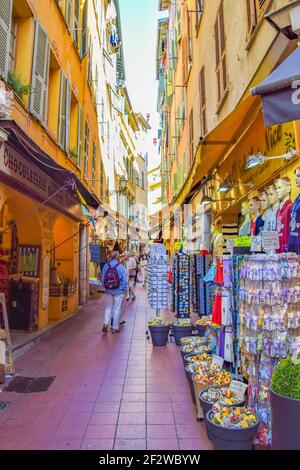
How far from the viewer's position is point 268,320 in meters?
3.48

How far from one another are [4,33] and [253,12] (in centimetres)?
445

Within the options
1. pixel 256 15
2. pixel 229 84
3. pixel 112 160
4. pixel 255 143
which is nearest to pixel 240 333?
pixel 255 143

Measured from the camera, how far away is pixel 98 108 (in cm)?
1812

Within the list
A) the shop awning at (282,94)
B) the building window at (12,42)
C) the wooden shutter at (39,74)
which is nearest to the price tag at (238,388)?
the shop awning at (282,94)

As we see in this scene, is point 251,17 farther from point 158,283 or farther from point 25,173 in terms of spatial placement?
point 158,283

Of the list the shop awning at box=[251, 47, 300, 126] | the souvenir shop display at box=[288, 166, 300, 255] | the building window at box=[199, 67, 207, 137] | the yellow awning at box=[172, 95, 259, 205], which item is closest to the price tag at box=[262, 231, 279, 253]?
the souvenir shop display at box=[288, 166, 300, 255]

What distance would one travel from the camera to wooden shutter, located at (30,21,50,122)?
7.74 metres

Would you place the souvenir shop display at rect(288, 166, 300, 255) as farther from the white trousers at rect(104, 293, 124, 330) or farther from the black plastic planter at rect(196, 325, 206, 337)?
the white trousers at rect(104, 293, 124, 330)

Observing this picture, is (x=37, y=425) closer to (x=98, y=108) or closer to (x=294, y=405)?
(x=294, y=405)

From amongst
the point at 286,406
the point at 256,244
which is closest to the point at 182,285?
the point at 256,244

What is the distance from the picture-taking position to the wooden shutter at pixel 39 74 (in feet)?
25.4

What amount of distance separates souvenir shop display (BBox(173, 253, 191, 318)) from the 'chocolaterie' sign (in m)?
3.57

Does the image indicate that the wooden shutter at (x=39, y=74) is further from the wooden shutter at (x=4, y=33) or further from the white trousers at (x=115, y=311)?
the white trousers at (x=115, y=311)

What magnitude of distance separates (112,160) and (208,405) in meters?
21.4
